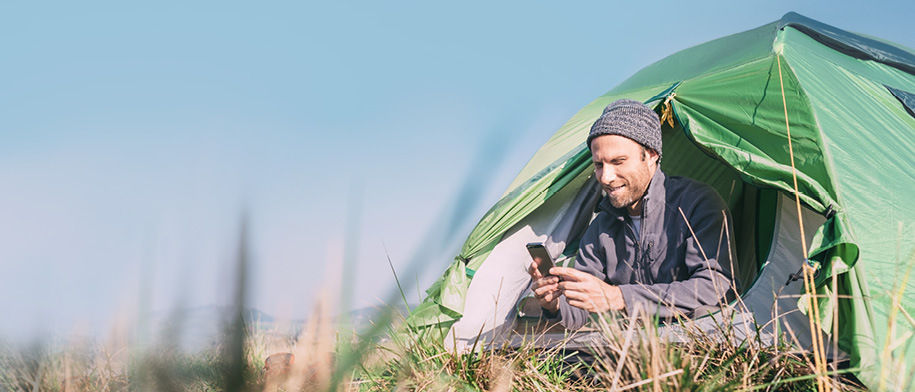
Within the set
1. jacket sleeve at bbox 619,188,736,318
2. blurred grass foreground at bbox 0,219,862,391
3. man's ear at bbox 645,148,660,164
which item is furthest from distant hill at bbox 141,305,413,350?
man's ear at bbox 645,148,660,164

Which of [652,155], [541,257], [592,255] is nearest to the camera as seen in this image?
[541,257]

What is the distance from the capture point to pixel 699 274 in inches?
89.6

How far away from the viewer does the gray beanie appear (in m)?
2.49

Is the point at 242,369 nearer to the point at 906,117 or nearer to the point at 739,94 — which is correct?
the point at 739,94

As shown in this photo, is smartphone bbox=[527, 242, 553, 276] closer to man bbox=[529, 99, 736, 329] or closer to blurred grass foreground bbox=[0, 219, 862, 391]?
man bbox=[529, 99, 736, 329]

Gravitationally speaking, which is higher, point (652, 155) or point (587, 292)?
point (652, 155)

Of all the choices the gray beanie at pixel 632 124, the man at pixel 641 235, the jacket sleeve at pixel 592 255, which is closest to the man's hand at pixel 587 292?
the man at pixel 641 235

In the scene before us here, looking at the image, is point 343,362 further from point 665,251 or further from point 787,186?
point 665,251

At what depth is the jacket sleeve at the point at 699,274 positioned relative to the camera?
2.22 m

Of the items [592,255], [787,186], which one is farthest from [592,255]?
[787,186]

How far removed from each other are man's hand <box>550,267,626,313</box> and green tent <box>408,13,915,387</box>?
0.91 feet

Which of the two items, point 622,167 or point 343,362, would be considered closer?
point 343,362

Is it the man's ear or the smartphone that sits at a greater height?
the man's ear

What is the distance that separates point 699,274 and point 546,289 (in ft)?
1.74
